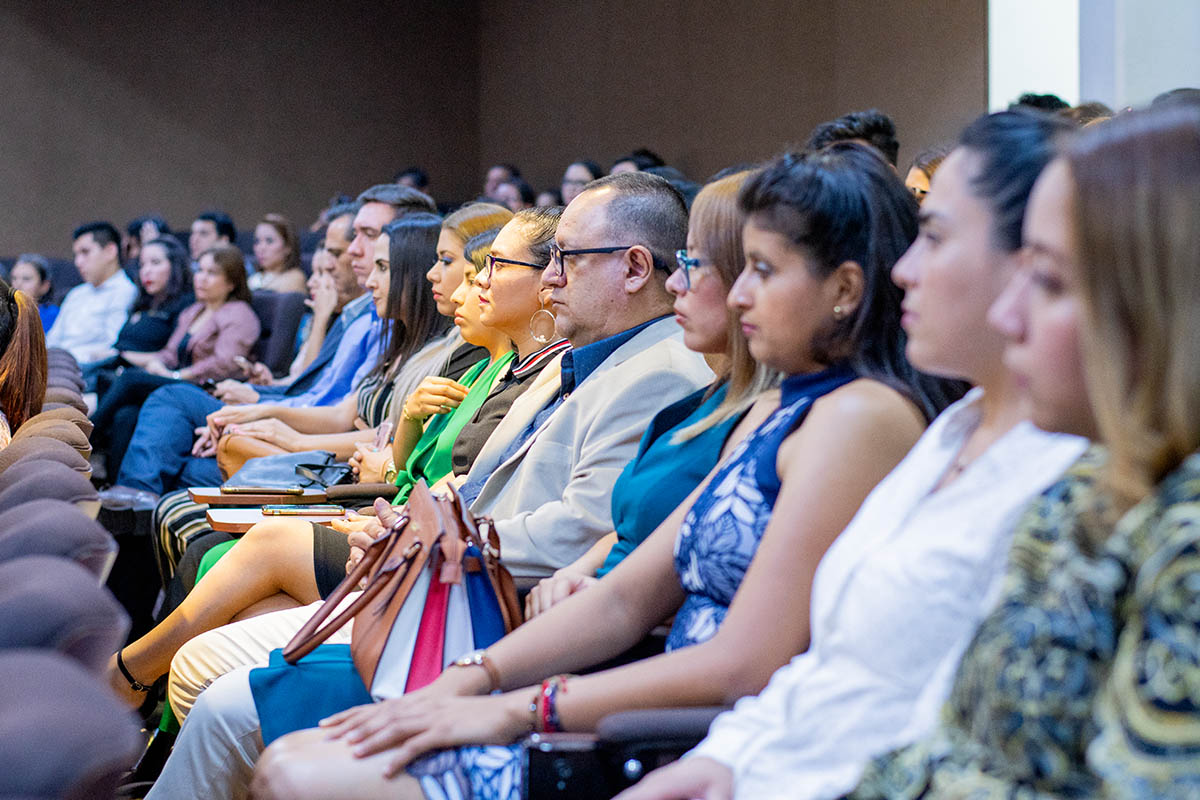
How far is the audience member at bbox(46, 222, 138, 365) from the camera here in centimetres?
834

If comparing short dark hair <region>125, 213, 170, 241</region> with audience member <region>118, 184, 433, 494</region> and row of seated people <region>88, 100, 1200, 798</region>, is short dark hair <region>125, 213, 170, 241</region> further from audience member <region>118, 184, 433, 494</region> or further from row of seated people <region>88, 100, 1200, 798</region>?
row of seated people <region>88, 100, 1200, 798</region>

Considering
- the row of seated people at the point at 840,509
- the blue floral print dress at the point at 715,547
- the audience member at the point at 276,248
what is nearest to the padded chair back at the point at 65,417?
the row of seated people at the point at 840,509

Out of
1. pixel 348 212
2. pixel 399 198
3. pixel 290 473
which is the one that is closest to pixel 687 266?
pixel 290 473

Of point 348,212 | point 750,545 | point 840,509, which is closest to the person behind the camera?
point 840,509

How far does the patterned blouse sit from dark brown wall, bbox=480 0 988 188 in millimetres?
4674

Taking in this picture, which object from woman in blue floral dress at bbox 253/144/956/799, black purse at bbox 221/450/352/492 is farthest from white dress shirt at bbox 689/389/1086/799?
black purse at bbox 221/450/352/492

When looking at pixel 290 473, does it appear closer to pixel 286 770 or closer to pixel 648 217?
pixel 648 217

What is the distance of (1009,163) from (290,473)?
234 cm

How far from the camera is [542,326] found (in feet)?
9.62

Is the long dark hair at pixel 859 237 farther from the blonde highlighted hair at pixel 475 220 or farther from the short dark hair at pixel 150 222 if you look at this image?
the short dark hair at pixel 150 222

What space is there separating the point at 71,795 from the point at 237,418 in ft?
10.5

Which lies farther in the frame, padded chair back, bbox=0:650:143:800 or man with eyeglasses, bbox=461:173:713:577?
man with eyeglasses, bbox=461:173:713:577

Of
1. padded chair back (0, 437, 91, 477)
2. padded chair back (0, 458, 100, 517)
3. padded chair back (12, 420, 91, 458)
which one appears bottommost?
padded chair back (12, 420, 91, 458)

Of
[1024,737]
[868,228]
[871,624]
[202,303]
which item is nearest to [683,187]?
[868,228]
